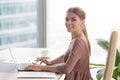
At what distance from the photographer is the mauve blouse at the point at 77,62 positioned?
133cm

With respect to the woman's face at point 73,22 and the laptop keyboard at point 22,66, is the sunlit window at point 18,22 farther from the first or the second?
the woman's face at point 73,22

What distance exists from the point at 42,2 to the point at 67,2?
0.31 m

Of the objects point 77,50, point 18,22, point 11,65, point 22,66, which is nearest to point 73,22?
point 77,50

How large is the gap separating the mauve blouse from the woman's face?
61 mm

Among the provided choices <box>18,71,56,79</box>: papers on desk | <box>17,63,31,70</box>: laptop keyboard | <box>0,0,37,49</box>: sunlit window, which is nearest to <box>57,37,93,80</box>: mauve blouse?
<box>18,71,56,79</box>: papers on desk

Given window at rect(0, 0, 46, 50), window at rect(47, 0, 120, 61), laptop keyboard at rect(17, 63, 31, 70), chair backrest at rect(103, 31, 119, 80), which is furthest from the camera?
window at rect(0, 0, 46, 50)

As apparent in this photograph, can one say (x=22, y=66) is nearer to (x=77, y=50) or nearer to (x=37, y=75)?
(x=37, y=75)

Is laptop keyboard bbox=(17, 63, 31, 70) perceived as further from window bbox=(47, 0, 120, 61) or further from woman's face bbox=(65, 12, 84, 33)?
window bbox=(47, 0, 120, 61)

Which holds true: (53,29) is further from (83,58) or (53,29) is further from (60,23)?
(83,58)

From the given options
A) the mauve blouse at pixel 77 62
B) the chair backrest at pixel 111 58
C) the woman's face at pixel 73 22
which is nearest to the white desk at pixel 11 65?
the mauve blouse at pixel 77 62

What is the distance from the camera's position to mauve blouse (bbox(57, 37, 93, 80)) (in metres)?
1.33

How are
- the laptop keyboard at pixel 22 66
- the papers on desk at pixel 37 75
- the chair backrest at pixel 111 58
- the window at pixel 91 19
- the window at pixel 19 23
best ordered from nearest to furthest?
the chair backrest at pixel 111 58
the papers on desk at pixel 37 75
the laptop keyboard at pixel 22 66
the window at pixel 91 19
the window at pixel 19 23

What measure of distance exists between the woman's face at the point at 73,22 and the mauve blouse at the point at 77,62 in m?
0.06

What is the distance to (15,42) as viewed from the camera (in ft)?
11.0
